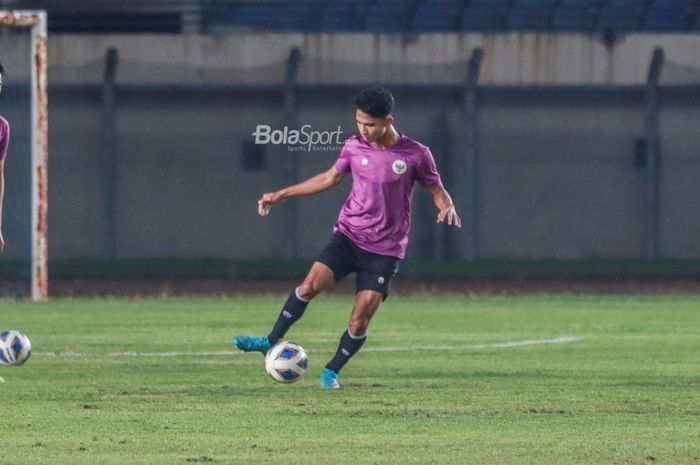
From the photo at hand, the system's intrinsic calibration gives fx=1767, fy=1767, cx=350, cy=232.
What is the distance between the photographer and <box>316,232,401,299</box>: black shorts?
36.1 feet

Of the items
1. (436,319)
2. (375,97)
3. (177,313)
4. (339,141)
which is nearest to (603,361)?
(375,97)

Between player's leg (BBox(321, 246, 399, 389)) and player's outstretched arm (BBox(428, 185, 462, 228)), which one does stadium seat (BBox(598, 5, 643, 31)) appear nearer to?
player's outstretched arm (BBox(428, 185, 462, 228))

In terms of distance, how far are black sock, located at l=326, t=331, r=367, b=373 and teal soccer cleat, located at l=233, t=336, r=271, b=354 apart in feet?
1.38

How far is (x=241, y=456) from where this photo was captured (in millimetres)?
7734

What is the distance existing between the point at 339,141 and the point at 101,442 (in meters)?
17.1

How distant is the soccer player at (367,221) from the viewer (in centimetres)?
1096

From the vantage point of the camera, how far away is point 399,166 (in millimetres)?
10961

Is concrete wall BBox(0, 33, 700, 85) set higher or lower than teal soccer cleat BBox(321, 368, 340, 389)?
higher

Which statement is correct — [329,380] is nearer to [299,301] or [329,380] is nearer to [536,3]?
[299,301]

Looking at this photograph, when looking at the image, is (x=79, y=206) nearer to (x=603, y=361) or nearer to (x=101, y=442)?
(x=603, y=361)

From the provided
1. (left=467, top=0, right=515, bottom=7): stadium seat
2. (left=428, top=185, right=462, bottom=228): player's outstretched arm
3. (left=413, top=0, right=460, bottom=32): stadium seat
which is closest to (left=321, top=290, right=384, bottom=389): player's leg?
(left=428, top=185, right=462, bottom=228): player's outstretched arm

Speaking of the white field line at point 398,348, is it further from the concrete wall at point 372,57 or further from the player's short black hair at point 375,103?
the concrete wall at point 372,57

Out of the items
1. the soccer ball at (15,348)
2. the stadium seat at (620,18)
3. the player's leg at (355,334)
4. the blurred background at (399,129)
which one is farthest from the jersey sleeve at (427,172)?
the stadium seat at (620,18)

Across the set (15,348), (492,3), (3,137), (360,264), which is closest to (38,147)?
(492,3)
